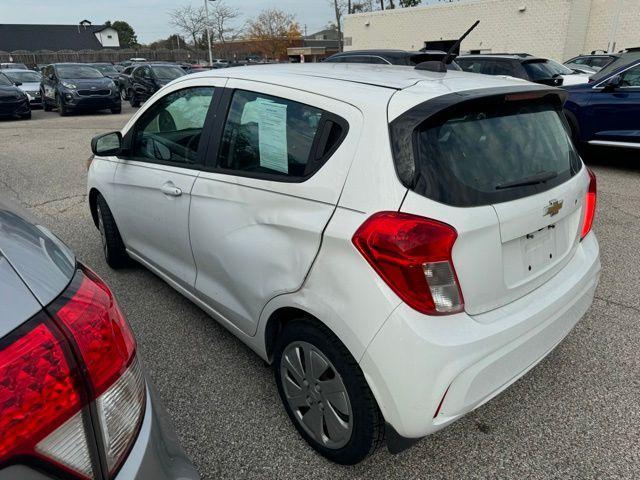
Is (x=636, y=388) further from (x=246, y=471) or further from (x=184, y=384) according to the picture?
(x=184, y=384)

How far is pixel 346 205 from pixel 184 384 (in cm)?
156

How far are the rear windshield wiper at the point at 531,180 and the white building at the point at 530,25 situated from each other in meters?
29.9

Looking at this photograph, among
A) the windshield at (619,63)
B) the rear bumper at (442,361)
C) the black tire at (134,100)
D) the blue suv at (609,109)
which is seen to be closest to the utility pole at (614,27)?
the windshield at (619,63)

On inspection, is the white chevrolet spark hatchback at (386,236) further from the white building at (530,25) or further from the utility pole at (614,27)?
the white building at (530,25)

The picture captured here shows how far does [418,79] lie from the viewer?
221 centimetres

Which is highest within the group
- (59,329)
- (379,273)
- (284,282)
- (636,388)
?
(59,329)

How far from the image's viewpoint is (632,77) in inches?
288

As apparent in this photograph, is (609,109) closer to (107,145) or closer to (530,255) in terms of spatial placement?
(530,255)

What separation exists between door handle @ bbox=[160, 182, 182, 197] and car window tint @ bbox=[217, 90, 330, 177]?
14.8 inches

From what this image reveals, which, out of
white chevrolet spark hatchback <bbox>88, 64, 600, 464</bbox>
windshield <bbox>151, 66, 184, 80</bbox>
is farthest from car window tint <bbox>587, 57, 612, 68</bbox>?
white chevrolet spark hatchback <bbox>88, 64, 600, 464</bbox>

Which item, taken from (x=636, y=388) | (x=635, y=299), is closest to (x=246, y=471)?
(x=636, y=388)

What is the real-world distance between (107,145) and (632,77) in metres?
7.63

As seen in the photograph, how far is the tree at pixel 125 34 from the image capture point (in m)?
87.1

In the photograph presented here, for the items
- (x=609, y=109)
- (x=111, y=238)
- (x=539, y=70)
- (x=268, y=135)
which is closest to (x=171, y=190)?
(x=268, y=135)
